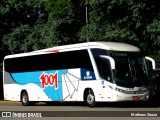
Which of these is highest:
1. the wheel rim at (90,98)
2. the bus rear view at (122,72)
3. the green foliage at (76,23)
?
the green foliage at (76,23)

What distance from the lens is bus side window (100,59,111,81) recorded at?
23.3 metres

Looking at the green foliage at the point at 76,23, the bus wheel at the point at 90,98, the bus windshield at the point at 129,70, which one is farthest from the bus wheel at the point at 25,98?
the bus windshield at the point at 129,70

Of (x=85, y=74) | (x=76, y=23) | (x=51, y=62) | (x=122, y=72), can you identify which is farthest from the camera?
(x=76, y=23)

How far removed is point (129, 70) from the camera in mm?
23547

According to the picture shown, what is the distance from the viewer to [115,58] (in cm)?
2352

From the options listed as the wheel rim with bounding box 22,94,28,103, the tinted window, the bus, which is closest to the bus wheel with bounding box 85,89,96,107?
the bus

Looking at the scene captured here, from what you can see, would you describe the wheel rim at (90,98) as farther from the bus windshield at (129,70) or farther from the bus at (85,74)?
the bus windshield at (129,70)

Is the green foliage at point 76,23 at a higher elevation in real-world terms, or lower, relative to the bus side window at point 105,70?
higher

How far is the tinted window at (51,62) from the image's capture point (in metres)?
24.9

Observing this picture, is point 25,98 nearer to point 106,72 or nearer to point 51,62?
point 51,62

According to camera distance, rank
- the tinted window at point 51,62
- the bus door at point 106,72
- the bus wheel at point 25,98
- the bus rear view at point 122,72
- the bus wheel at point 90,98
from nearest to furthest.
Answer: the bus rear view at point 122,72, the bus door at point 106,72, the bus wheel at point 90,98, the tinted window at point 51,62, the bus wheel at point 25,98

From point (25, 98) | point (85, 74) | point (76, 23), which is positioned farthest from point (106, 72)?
point (76, 23)

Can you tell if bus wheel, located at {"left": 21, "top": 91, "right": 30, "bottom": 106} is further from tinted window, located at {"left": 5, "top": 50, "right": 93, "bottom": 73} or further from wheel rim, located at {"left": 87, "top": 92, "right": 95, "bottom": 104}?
wheel rim, located at {"left": 87, "top": 92, "right": 95, "bottom": 104}

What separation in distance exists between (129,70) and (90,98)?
2554 mm
